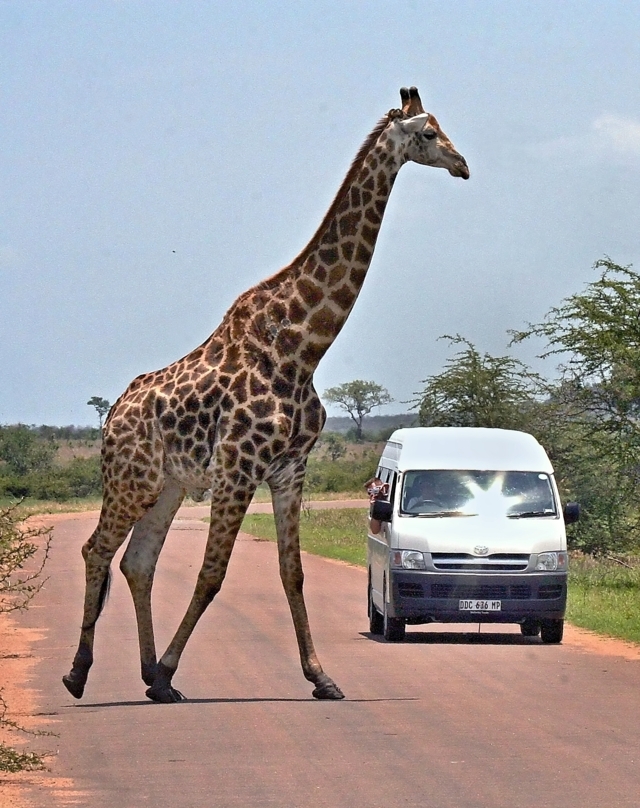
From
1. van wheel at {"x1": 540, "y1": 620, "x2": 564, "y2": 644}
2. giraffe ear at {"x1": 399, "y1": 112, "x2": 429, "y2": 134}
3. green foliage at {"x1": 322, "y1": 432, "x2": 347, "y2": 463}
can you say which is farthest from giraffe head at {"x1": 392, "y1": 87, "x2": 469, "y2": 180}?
green foliage at {"x1": 322, "y1": 432, "x2": 347, "y2": 463}

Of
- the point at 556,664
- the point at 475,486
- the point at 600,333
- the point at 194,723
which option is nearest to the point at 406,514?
the point at 475,486

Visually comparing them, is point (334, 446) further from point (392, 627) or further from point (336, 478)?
point (392, 627)

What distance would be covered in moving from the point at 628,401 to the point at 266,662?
42.6 ft

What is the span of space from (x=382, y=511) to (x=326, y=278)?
472 cm

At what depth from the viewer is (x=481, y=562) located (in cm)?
1598

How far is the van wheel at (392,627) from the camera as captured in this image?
53.0ft

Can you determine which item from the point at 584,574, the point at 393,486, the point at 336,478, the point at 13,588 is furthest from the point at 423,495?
the point at 336,478

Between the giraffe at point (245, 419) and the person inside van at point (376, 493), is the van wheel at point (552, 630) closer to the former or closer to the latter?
the person inside van at point (376, 493)

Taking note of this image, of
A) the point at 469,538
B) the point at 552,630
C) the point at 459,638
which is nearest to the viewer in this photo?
the point at 469,538

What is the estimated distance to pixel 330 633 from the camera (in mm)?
17047

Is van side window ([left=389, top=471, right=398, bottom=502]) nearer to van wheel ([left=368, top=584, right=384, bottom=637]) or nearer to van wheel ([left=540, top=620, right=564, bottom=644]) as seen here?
van wheel ([left=368, top=584, right=384, bottom=637])

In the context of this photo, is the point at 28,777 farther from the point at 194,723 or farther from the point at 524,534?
the point at 524,534

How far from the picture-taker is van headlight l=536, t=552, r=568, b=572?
1609cm

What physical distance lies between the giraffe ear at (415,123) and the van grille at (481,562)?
509cm
